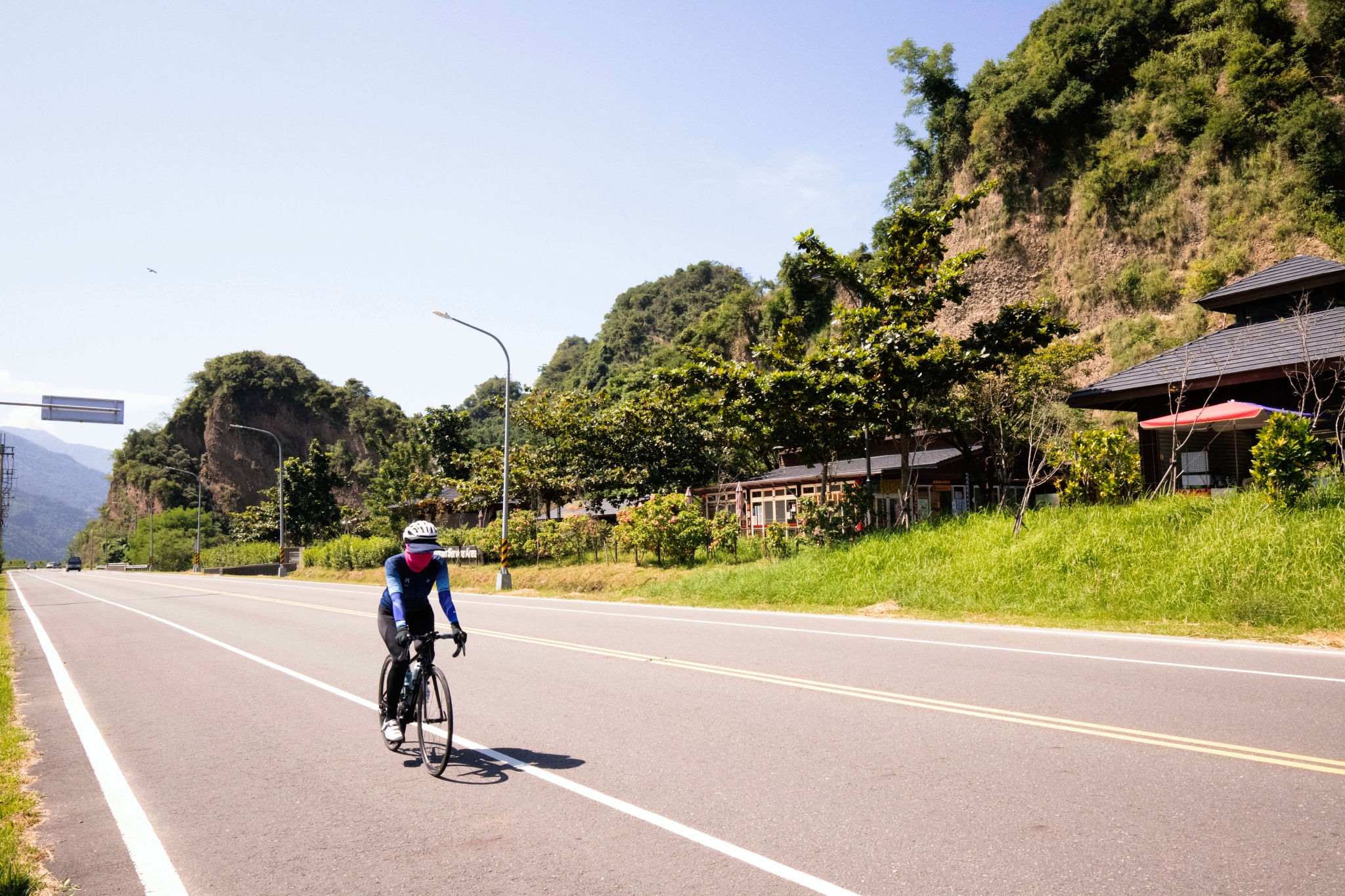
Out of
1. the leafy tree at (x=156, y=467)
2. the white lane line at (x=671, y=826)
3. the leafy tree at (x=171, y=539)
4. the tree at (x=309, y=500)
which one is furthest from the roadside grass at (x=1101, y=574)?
the leafy tree at (x=156, y=467)

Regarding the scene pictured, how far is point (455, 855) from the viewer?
14.4 feet

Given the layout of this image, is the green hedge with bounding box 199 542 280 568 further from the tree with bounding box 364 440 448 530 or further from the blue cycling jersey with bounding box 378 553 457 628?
the blue cycling jersey with bounding box 378 553 457 628

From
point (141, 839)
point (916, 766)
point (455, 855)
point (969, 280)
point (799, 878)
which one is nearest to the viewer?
point (799, 878)

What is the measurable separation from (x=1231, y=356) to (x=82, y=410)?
1219 inches

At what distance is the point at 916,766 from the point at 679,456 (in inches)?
1215

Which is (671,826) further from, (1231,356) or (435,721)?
(1231,356)

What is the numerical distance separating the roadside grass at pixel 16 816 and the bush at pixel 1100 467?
1800 centimetres

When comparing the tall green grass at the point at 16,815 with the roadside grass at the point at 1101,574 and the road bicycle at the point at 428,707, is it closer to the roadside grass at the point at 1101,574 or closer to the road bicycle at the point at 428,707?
the road bicycle at the point at 428,707

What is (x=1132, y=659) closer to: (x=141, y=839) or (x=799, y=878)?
(x=799, y=878)

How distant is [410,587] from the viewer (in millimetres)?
6508

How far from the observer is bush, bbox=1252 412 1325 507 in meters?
14.5

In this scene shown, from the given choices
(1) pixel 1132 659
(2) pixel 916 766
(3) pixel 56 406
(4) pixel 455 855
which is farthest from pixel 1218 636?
(3) pixel 56 406

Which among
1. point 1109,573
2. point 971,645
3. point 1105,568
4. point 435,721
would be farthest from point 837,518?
point 435,721

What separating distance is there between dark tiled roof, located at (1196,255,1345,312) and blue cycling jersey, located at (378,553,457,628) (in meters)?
23.3
